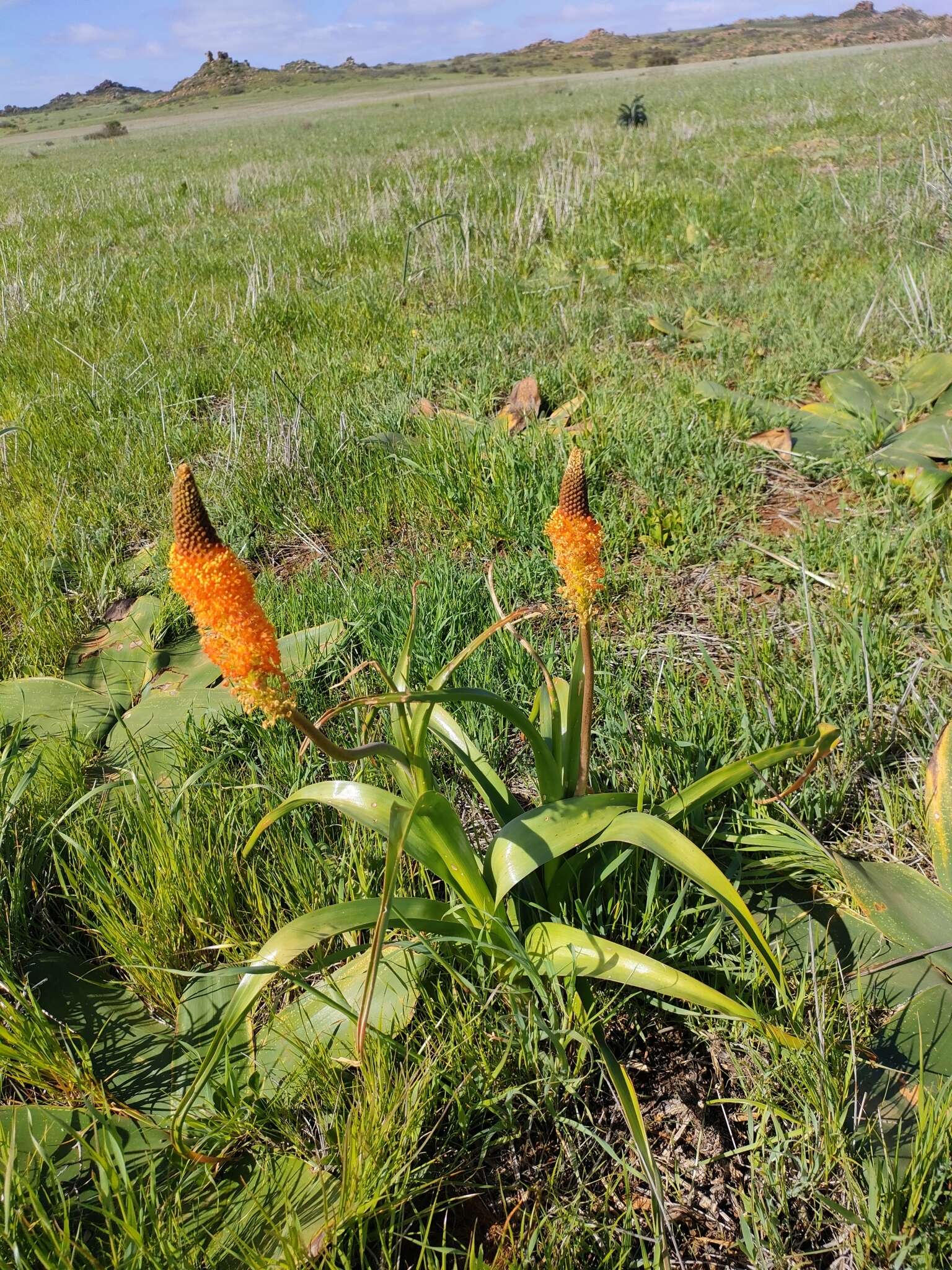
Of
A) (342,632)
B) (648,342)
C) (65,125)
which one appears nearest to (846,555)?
(342,632)

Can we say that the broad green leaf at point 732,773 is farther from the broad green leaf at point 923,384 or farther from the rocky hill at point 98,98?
the rocky hill at point 98,98

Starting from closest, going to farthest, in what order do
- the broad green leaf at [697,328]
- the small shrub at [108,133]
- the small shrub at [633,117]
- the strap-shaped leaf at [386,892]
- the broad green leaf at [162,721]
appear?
the strap-shaped leaf at [386,892] → the broad green leaf at [162,721] → the broad green leaf at [697,328] → the small shrub at [633,117] → the small shrub at [108,133]

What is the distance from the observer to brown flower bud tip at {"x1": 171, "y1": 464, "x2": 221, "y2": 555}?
39.6 inches

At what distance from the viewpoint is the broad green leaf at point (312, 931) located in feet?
3.81

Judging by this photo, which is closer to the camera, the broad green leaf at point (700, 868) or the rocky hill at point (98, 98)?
the broad green leaf at point (700, 868)

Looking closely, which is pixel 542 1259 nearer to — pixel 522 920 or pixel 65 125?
pixel 522 920

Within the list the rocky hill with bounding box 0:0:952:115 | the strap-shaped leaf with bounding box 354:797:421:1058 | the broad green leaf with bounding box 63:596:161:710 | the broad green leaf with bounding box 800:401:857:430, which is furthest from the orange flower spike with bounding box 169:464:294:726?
the rocky hill with bounding box 0:0:952:115

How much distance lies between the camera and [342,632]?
2242 mm

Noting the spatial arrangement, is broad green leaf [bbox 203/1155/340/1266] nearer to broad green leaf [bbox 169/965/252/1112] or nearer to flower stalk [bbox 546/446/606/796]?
broad green leaf [bbox 169/965/252/1112]

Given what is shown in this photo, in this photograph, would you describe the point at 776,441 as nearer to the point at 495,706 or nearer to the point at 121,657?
the point at 495,706

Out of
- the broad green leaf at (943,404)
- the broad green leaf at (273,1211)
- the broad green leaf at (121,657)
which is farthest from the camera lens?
the broad green leaf at (943,404)

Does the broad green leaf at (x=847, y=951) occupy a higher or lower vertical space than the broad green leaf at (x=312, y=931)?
lower

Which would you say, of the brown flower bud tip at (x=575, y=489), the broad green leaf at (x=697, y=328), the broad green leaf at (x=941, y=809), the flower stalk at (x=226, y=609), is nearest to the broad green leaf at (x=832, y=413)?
the broad green leaf at (x=697, y=328)

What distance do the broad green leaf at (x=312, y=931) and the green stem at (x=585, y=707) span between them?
35 cm
